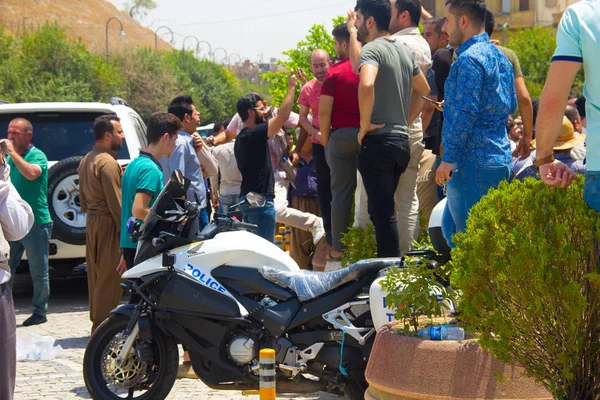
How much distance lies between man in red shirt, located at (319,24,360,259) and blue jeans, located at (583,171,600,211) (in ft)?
13.7

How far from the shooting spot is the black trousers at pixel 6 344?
5.80 metres

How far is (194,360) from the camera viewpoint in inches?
257

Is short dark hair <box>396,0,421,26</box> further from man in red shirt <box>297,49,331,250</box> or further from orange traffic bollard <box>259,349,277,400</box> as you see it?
orange traffic bollard <box>259,349,277,400</box>

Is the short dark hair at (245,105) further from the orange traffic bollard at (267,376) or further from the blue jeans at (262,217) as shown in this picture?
the orange traffic bollard at (267,376)

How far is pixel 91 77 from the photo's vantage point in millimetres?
74938

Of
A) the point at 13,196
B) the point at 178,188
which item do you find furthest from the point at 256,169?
the point at 13,196

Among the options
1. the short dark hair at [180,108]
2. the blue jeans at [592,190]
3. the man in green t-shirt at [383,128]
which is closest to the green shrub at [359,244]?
the man in green t-shirt at [383,128]

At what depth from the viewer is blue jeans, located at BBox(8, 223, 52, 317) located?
10.6m

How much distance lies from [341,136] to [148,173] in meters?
1.62

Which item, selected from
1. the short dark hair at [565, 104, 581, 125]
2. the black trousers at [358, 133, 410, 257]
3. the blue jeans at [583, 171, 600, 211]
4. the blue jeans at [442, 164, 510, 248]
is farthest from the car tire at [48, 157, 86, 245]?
the blue jeans at [583, 171, 600, 211]

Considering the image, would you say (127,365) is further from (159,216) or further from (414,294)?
(414,294)

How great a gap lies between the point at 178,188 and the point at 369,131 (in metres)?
1.56

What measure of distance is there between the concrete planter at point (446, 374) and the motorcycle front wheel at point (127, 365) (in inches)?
91.0

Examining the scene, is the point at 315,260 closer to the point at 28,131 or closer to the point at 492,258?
the point at 28,131
